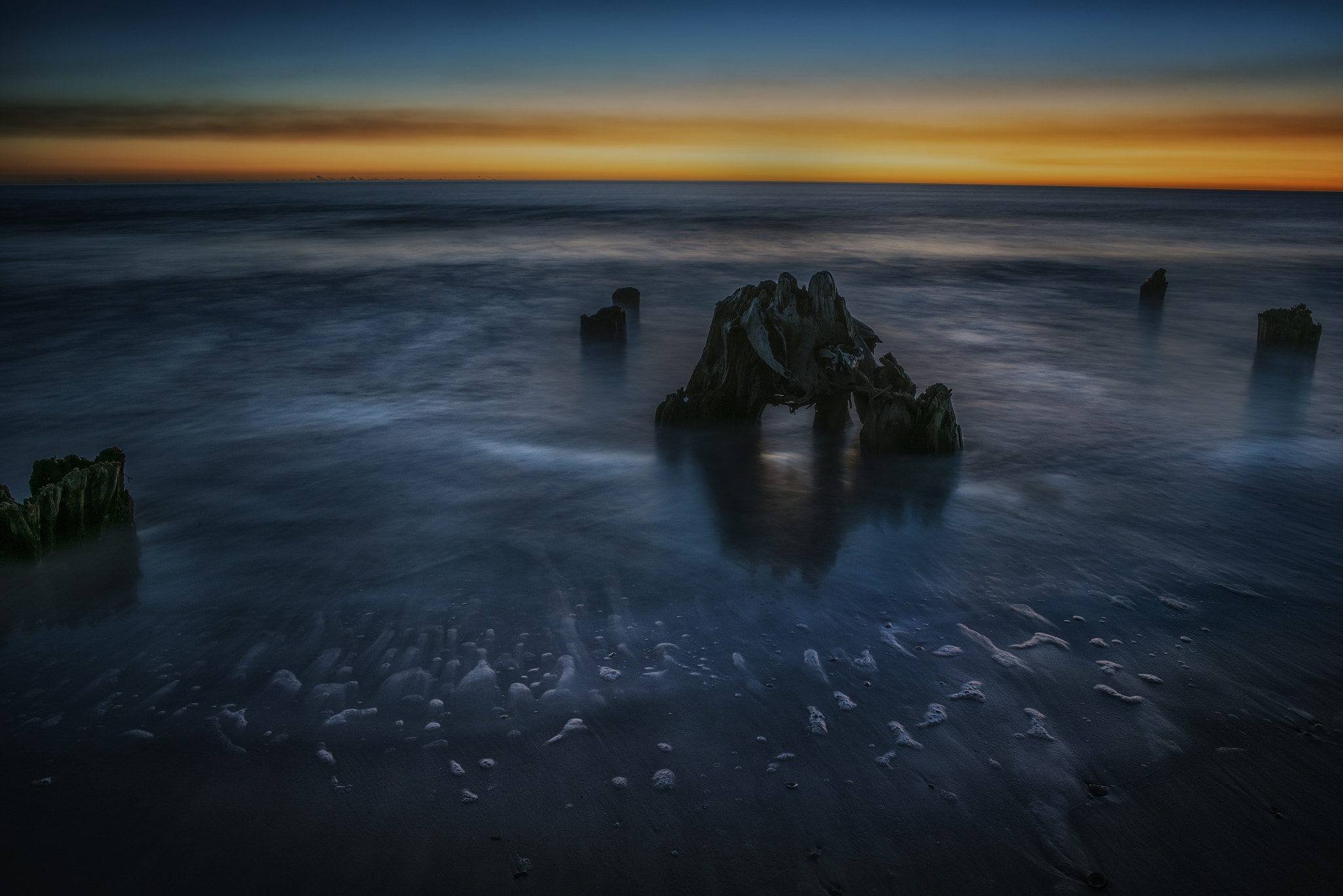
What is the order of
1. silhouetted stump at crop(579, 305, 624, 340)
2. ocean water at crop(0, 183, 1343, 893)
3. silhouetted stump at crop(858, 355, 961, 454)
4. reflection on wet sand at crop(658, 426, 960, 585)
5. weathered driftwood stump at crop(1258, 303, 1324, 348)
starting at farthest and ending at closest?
1. silhouetted stump at crop(579, 305, 624, 340)
2. weathered driftwood stump at crop(1258, 303, 1324, 348)
3. silhouetted stump at crop(858, 355, 961, 454)
4. reflection on wet sand at crop(658, 426, 960, 585)
5. ocean water at crop(0, 183, 1343, 893)

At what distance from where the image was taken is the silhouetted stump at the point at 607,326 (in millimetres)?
13875

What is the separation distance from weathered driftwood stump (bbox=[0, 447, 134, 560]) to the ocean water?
207 mm

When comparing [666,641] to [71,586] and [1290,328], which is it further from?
[1290,328]

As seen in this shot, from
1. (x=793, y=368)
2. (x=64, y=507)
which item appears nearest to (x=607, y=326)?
(x=793, y=368)

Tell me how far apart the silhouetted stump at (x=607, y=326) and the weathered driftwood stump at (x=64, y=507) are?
8.80 m

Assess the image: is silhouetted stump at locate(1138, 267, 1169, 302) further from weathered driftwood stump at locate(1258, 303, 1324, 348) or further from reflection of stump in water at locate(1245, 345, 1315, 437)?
reflection of stump in water at locate(1245, 345, 1315, 437)

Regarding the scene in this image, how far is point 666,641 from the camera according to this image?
437cm

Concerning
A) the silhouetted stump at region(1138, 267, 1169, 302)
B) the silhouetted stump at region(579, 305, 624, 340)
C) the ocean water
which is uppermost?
the silhouetted stump at region(1138, 267, 1169, 302)

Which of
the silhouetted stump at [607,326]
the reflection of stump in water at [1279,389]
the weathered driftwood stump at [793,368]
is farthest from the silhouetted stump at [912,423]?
the silhouetted stump at [607,326]

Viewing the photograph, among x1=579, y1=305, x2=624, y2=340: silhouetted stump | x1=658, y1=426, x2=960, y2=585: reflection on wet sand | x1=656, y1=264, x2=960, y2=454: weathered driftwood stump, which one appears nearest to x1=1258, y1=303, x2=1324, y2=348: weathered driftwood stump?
x1=656, y1=264, x2=960, y2=454: weathered driftwood stump

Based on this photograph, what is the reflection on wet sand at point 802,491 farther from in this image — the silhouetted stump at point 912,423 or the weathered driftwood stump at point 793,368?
the weathered driftwood stump at point 793,368

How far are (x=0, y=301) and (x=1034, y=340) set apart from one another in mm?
22513

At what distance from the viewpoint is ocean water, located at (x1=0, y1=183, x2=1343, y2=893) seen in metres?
2.98

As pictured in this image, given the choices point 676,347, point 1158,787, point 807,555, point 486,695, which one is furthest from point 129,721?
point 676,347
